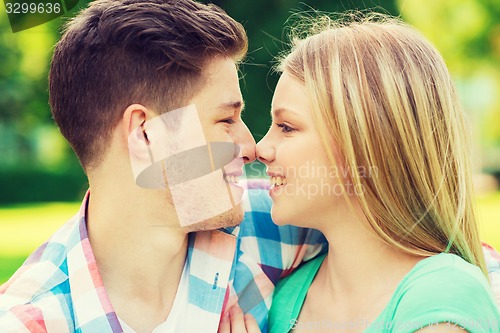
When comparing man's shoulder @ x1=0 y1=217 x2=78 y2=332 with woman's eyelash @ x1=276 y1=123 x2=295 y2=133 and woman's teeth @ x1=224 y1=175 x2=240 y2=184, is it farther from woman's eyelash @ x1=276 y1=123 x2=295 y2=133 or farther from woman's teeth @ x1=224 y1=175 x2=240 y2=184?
woman's eyelash @ x1=276 y1=123 x2=295 y2=133

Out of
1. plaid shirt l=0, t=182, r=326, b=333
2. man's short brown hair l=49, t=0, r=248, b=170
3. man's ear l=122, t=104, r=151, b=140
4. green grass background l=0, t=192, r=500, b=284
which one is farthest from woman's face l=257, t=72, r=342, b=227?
green grass background l=0, t=192, r=500, b=284

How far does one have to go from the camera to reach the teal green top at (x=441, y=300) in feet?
6.55

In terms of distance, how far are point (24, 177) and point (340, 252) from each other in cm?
1455

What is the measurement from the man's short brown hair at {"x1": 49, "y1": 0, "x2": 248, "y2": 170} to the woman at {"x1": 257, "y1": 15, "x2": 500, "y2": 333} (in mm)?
345

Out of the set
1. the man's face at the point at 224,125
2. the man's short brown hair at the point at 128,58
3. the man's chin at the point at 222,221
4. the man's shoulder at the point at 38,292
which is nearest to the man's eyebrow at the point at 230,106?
the man's face at the point at 224,125

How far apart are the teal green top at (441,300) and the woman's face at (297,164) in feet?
1.33

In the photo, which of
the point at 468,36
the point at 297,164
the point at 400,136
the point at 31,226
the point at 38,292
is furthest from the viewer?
the point at 468,36

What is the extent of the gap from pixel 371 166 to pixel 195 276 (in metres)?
0.76

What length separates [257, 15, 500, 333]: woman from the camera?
2.30 metres

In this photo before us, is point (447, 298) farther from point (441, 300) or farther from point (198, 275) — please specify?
point (198, 275)

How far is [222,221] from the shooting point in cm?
247

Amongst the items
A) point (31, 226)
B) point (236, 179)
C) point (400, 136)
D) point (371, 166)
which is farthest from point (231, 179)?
point (31, 226)

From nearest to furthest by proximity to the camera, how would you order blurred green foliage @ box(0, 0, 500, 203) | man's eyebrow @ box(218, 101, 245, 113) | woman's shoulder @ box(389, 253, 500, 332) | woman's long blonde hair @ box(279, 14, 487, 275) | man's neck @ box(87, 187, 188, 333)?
woman's shoulder @ box(389, 253, 500, 332) → woman's long blonde hair @ box(279, 14, 487, 275) → man's neck @ box(87, 187, 188, 333) → man's eyebrow @ box(218, 101, 245, 113) → blurred green foliage @ box(0, 0, 500, 203)

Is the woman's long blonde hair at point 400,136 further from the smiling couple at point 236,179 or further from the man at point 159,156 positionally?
the man at point 159,156
